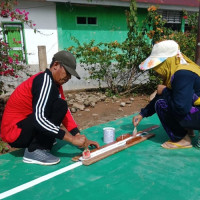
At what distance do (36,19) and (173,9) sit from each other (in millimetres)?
6759

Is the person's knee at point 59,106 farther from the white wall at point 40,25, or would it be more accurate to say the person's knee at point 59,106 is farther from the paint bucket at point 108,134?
the white wall at point 40,25

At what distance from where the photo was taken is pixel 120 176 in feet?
7.32

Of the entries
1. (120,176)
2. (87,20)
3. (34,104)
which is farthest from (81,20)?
(120,176)

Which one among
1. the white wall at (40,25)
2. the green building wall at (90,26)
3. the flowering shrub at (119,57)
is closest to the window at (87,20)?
the green building wall at (90,26)

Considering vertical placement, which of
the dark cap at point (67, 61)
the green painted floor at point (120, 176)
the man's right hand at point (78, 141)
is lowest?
the green painted floor at point (120, 176)

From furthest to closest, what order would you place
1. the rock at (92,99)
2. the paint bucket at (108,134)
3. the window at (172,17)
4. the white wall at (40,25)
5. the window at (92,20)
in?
the window at (172,17), the window at (92,20), the white wall at (40,25), the rock at (92,99), the paint bucket at (108,134)

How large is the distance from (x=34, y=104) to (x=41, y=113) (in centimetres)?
12

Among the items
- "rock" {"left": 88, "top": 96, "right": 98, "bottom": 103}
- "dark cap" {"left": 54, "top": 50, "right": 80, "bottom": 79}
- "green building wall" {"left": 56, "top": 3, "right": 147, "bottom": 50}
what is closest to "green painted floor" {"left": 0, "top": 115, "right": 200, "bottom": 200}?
"dark cap" {"left": 54, "top": 50, "right": 80, "bottom": 79}

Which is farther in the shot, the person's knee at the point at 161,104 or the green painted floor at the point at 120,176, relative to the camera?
the person's knee at the point at 161,104

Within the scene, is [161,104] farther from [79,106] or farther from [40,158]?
[79,106]

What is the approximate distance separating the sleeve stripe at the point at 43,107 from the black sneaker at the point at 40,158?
417 millimetres

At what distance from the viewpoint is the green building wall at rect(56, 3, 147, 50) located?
31.3 ft

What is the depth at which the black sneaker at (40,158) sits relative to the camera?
2467 mm

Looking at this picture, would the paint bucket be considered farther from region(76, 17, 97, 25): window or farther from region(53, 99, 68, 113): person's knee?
region(76, 17, 97, 25): window
